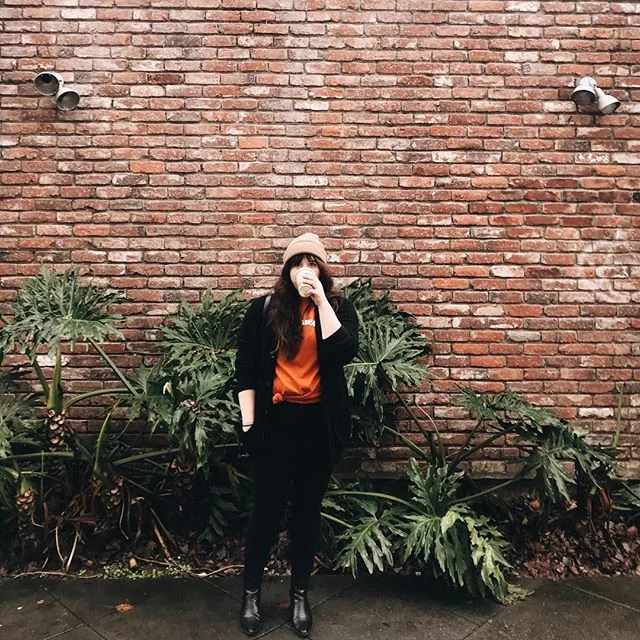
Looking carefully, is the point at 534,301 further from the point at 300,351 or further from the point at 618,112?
the point at 300,351

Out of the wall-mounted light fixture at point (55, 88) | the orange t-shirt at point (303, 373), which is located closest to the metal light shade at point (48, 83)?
the wall-mounted light fixture at point (55, 88)

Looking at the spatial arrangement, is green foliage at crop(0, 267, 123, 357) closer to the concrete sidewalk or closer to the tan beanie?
the tan beanie

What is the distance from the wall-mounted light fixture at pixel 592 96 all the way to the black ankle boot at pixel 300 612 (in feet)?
12.2

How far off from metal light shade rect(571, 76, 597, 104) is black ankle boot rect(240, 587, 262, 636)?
3.85m

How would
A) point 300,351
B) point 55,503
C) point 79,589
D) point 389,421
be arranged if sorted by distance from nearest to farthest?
1. point 300,351
2. point 79,589
3. point 55,503
4. point 389,421

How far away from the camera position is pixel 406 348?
3.60 metres

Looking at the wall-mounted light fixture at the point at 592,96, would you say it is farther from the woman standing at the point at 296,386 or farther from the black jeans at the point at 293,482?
the black jeans at the point at 293,482

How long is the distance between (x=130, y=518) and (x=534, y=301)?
3.18m

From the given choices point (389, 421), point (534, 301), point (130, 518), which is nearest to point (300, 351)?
point (389, 421)

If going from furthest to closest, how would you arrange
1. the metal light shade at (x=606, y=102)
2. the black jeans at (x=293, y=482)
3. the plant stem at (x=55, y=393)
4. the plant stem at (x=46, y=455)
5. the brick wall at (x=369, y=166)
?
1. the brick wall at (x=369, y=166)
2. the metal light shade at (x=606, y=102)
3. the plant stem at (x=55, y=393)
4. the plant stem at (x=46, y=455)
5. the black jeans at (x=293, y=482)

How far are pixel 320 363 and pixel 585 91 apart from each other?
2.94 m

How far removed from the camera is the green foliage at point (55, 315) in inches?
127

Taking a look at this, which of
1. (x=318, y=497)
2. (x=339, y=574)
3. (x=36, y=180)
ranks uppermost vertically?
(x=36, y=180)

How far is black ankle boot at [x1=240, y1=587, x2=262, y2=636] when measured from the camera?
2.86 m
